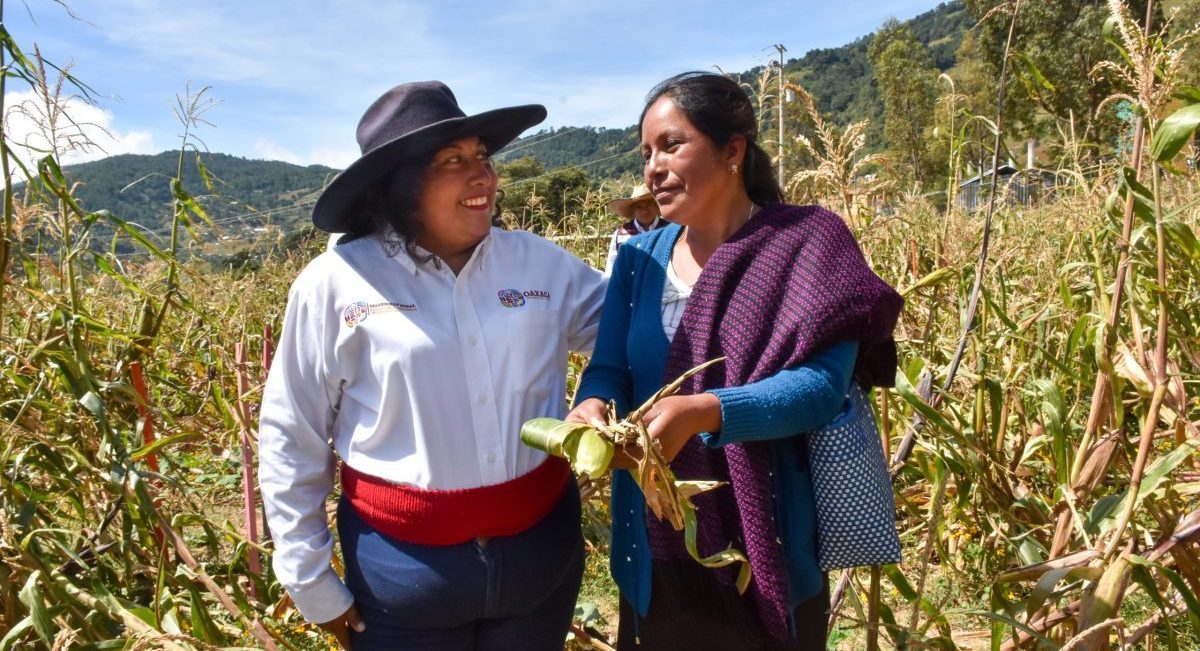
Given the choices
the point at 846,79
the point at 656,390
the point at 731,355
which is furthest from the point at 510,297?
the point at 846,79

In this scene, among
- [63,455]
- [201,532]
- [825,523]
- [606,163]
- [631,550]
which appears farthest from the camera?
[606,163]

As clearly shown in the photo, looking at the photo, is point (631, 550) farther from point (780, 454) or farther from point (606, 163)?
point (606, 163)

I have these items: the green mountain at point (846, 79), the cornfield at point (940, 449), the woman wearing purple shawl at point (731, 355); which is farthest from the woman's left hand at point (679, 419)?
the green mountain at point (846, 79)

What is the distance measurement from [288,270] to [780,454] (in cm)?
428

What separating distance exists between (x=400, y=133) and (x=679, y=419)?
2.53ft

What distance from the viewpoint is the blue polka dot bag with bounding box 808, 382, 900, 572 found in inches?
56.9

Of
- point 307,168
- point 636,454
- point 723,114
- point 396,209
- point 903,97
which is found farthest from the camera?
point 307,168

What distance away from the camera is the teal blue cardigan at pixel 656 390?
4.28 ft

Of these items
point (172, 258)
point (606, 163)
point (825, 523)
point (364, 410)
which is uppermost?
point (606, 163)

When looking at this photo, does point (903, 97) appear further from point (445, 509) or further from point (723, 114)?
point (445, 509)

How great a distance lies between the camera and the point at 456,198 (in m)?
1.59

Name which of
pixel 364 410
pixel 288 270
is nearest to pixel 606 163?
pixel 288 270

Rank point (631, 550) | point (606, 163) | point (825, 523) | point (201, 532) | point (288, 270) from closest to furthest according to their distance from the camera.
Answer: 1. point (825, 523)
2. point (631, 550)
3. point (201, 532)
4. point (288, 270)
5. point (606, 163)

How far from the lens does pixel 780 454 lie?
4.85 feet
